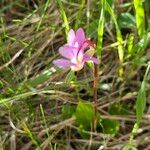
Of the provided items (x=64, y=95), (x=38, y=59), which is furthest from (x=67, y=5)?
(x=64, y=95)

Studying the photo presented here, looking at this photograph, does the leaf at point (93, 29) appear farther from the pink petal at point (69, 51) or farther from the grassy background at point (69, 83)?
the pink petal at point (69, 51)

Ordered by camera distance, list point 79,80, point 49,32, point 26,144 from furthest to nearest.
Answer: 1. point 49,32
2. point 79,80
3. point 26,144

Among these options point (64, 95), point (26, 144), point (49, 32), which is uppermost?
point (49, 32)

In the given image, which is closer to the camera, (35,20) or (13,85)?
(13,85)

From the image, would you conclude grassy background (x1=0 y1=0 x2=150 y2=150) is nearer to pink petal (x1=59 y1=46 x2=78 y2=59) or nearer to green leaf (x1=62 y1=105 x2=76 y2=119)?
green leaf (x1=62 y1=105 x2=76 y2=119)

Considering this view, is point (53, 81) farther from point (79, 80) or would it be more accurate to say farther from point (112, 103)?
point (112, 103)

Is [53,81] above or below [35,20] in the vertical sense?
below

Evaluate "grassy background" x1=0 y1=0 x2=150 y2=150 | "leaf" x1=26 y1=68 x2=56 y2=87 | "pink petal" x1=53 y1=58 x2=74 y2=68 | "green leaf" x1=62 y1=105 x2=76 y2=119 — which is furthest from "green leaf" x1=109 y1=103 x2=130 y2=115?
"pink petal" x1=53 y1=58 x2=74 y2=68

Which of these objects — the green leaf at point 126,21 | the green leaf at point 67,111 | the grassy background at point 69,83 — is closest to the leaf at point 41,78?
the grassy background at point 69,83
